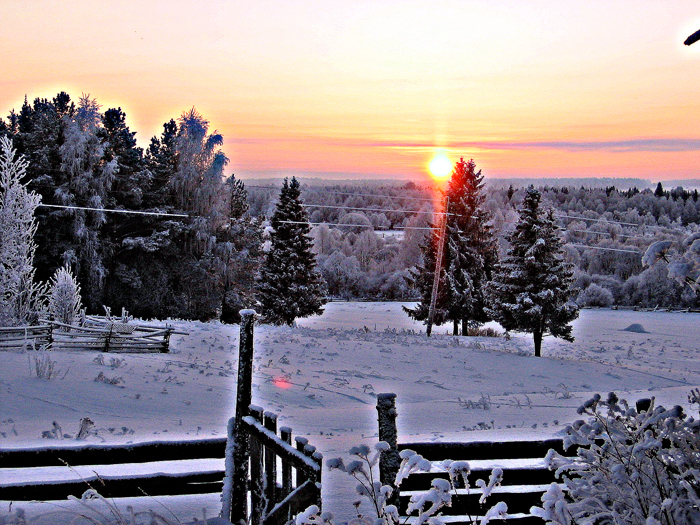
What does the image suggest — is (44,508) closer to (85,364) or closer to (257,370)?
(85,364)

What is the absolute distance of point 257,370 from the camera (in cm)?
1803

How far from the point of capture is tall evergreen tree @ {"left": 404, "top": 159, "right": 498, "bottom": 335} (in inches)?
1531

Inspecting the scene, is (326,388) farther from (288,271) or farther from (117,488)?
(288,271)

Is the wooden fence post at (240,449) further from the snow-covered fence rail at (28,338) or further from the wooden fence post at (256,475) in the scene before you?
the snow-covered fence rail at (28,338)

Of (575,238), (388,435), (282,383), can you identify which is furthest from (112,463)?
(575,238)

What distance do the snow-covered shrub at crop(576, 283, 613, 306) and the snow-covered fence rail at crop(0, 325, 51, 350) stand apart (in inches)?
2382

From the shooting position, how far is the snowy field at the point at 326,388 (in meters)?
9.59

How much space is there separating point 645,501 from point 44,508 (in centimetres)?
464

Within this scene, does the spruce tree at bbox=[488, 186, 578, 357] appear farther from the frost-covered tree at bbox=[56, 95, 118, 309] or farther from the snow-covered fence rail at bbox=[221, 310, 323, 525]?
the snow-covered fence rail at bbox=[221, 310, 323, 525]

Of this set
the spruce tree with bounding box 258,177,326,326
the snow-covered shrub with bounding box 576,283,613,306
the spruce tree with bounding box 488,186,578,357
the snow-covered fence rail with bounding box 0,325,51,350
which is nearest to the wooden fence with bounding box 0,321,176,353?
the snow-covered fence rail with bounding box 0,325,51,350

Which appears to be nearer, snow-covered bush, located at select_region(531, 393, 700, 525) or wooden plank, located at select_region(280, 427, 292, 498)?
snow-covered bush, located at select_region(531, 393, 700, 525)

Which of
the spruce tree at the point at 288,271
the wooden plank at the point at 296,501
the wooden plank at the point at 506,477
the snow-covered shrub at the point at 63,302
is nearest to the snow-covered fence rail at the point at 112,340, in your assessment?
the snow-covered shrub at the point at 63,302

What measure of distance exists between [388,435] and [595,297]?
70761 millimetres

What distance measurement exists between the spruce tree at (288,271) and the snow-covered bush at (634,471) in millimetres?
36027
